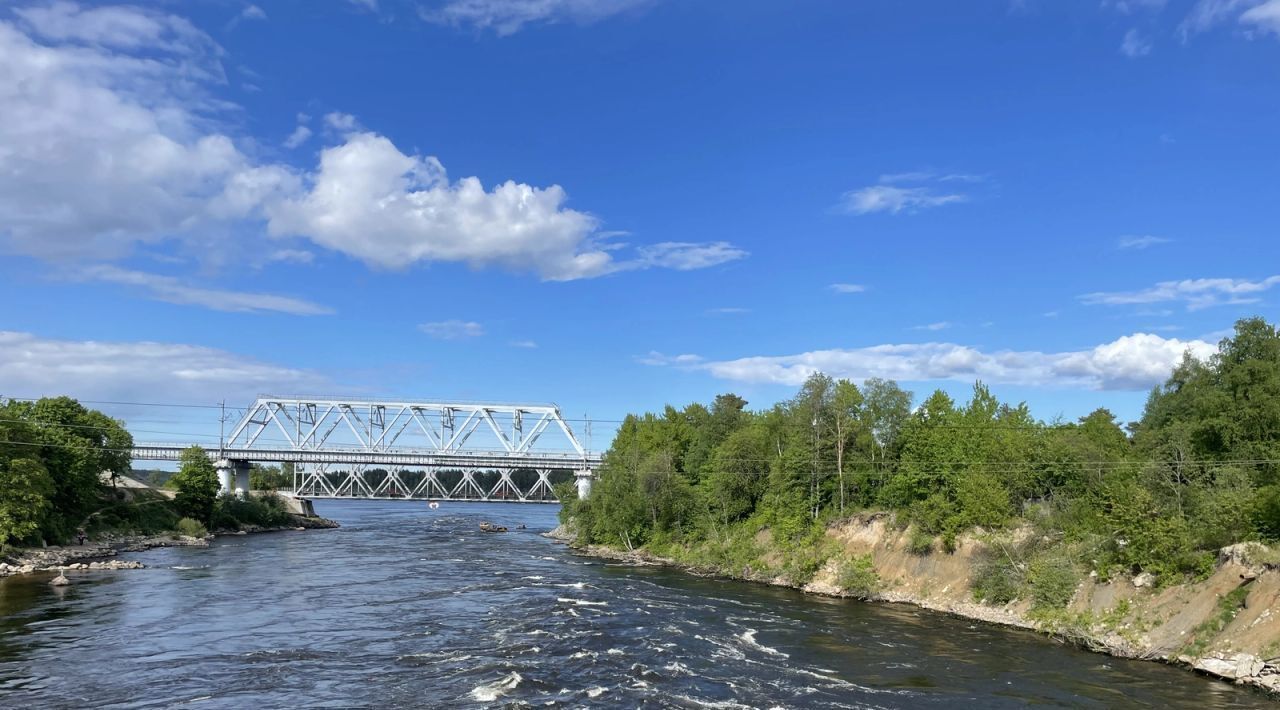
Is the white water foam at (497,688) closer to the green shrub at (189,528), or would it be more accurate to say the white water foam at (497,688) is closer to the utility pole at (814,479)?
the utility pole at (814,479)

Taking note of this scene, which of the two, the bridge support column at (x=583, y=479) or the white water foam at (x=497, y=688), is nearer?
the white water foam at (x=497, y=688)

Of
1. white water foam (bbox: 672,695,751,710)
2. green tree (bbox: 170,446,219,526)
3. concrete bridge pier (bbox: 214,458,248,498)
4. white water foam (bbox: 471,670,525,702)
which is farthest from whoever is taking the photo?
concrete bridge pier (bbox: 214,458,248,498)

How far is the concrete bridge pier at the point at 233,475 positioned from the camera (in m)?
126

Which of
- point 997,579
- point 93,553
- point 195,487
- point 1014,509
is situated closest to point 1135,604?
point 997,579

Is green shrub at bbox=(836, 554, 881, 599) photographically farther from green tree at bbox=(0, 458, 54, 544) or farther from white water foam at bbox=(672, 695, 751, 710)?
green tree at bbox=(0, 458, 54, 544)

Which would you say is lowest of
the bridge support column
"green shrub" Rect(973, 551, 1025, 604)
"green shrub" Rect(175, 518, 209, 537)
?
"green shrub" Rect(175, 518, 209, 537)

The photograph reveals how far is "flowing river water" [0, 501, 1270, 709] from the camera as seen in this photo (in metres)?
25.8

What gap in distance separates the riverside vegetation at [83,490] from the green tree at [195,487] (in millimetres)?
109

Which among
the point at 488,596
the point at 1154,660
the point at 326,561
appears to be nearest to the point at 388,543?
the point at 326,561

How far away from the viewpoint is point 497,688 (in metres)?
26.1

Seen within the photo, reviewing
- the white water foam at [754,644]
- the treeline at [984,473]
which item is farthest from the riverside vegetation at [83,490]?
the white water foam at [754,644]

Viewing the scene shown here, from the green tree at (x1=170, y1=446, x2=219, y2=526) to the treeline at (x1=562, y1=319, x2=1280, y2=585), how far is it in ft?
158

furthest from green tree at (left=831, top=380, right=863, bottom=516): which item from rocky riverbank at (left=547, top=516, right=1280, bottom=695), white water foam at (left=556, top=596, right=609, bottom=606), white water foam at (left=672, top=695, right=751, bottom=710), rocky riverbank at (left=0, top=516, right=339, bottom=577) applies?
rocky riverbank at (left=0, top=516, right=339, bottom=577)

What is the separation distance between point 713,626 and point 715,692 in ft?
40.8
